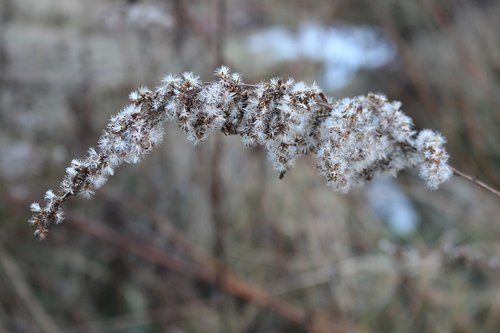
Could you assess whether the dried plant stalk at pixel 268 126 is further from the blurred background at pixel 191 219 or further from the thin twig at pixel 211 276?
the thin twig at pixel 211 276

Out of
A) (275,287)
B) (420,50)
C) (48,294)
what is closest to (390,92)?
(420,50)

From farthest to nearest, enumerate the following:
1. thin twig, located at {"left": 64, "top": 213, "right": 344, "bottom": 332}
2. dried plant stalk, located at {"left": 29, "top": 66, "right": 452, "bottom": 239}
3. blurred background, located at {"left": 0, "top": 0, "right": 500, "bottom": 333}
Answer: blurred background, located at {"left": 0, "top": 0, "right": 500, "bottom": 333} < thin twig, located at {"left": 64, "top": 213, "right": 344, "bottom": 332} < dried plant stalk, located at {"left": 29, "top": 66, "right": 452, "bottom": 239}

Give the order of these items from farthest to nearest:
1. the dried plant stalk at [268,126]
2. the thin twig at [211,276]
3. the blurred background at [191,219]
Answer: the blurred background at [191,219] < the thin twig at [211,276] < the dried plant stalk at [268,126]

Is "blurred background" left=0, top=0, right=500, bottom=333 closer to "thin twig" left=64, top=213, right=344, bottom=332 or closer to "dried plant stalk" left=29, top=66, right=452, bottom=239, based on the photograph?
"thin twig" left=64, top=213, right=344, bottom=332

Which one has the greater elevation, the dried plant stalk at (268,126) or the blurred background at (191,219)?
the blurred background at (191,219)

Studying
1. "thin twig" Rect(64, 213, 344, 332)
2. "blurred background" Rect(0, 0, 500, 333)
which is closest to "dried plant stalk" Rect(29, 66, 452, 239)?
"blurred background" Rect(0, 0, 500, 333)

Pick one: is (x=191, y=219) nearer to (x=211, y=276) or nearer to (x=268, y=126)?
(x=211, y=276)

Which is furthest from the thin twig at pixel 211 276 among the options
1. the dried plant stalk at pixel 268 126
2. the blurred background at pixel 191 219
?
the dried plant stalk at pixel 268 126
